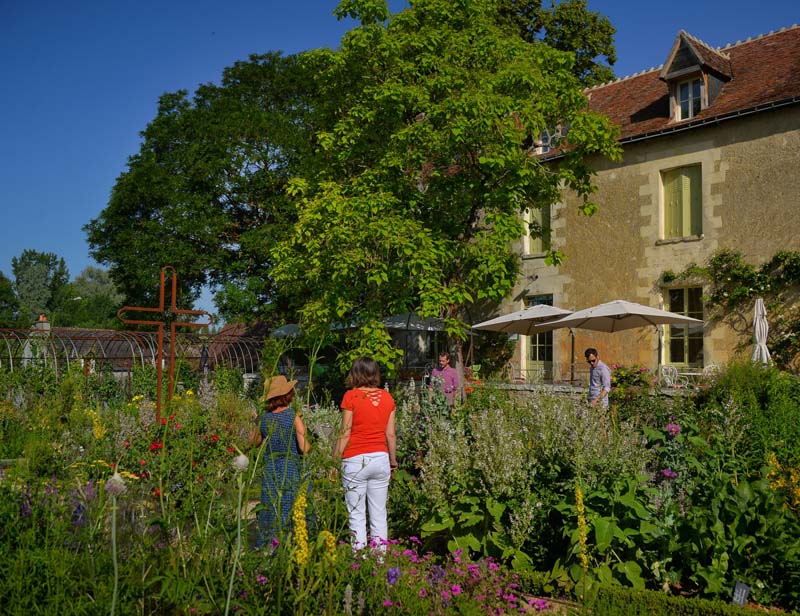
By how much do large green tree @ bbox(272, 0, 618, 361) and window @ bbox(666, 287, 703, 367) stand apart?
3.70m

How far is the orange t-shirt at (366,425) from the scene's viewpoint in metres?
4.65

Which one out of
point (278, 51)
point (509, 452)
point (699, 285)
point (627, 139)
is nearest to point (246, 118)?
point (278, 51)

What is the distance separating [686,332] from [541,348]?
3.90 m

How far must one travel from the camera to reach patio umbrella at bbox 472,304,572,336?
1417 centimetres

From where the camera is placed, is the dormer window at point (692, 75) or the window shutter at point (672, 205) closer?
the dormer window at point (692, 75)

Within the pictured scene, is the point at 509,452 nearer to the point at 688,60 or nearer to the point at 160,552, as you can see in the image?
the point at 160,552

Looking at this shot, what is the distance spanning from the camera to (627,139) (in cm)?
1525

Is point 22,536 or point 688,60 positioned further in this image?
point 688,60

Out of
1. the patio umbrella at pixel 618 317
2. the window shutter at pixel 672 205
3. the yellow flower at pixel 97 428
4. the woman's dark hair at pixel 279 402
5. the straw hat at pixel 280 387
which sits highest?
the window shutter at pixel 672 205

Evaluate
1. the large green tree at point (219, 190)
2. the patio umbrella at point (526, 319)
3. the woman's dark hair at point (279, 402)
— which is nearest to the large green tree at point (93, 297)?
the large green tree at point (219, 190)

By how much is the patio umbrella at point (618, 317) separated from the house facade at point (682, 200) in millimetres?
1253

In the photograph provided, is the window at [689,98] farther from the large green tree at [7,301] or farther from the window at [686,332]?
the large green tree at [7,301]

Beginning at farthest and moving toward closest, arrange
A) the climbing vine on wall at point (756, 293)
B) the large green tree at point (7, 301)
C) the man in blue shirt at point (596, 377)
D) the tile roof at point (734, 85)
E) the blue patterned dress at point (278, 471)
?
the large green tree at point (7, 301)
the tile roof at point (734, 85)
the climbing vine on wall at point (756, 293)
the man in blue shirt at point (596, 377)
the blue patterned dress at point (278, 471)

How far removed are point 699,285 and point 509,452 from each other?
11.2 metres
